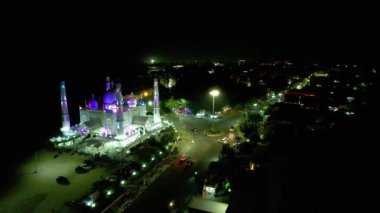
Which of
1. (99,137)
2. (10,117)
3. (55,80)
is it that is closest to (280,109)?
(99,137)

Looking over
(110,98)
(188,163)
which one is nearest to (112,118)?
(110,98)

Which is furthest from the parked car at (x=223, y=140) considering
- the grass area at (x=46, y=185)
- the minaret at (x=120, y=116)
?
the grass area at (x=46, y=185)

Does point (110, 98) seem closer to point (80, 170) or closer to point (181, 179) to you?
point (80, 170)

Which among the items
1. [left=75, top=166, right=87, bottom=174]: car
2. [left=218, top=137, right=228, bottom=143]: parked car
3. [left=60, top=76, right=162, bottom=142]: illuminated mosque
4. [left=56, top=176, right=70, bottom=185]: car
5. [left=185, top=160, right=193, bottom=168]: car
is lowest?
[left=56, top=176, right=70, bottom=185]: car

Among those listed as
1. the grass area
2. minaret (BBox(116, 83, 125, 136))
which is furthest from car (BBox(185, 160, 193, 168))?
minaret (BBox(116, 83, 125, 136))

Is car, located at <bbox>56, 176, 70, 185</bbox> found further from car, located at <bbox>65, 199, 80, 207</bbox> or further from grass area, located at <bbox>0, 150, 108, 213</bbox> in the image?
car, located at <bbox>65, 199, 80, 207</bbox>

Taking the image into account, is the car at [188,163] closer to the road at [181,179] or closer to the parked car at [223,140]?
the road at [181,179]
